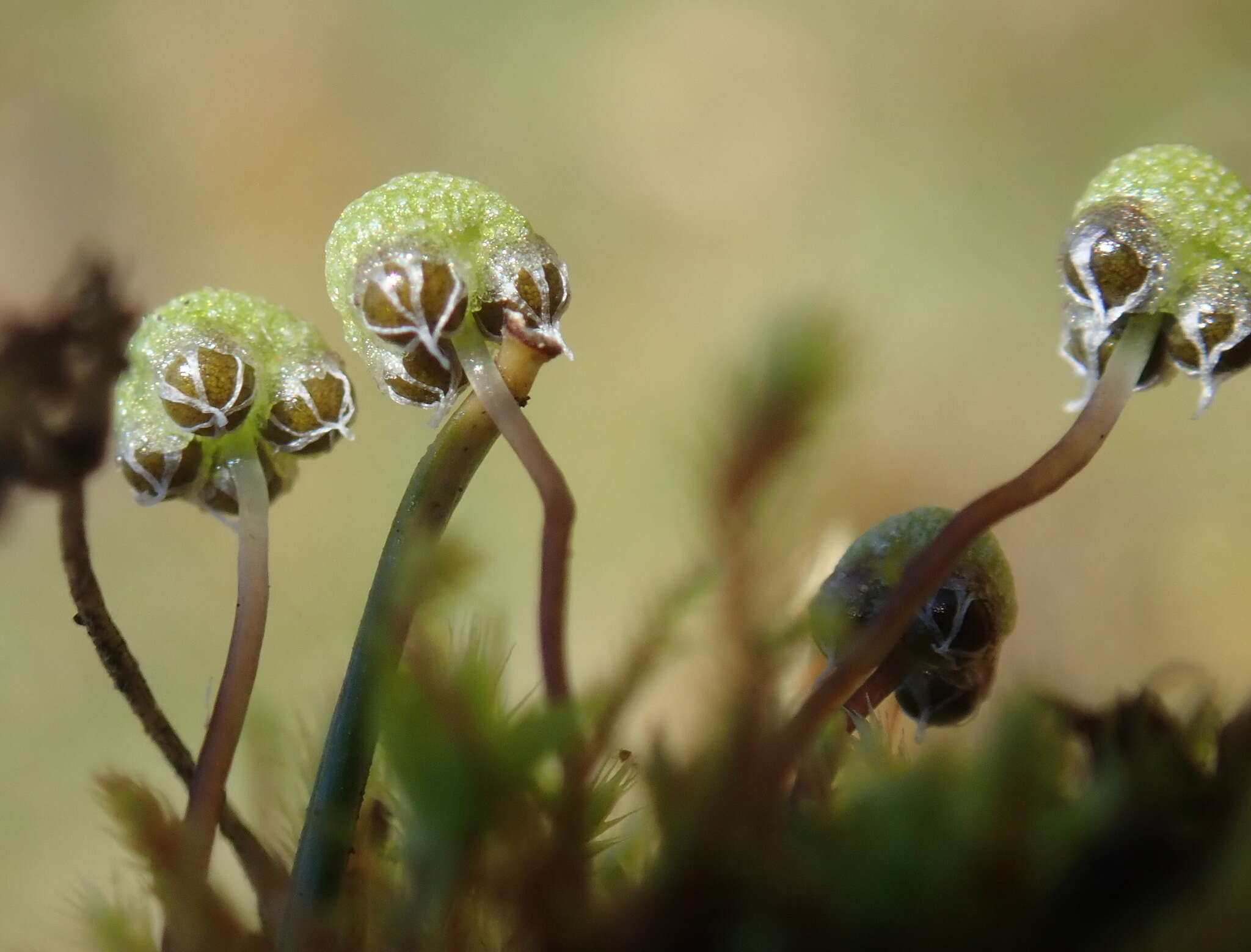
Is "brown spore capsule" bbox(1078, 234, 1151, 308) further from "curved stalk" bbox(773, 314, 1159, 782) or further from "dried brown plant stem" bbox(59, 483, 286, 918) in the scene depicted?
"dried brown plant stem" bbox(59, 483, 286, 918)

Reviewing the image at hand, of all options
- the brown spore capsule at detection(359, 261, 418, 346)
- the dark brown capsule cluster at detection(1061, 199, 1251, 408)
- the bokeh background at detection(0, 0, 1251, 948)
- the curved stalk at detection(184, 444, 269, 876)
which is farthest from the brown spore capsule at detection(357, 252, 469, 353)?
the bokeh background at detection(0, 0, 1251, 948)

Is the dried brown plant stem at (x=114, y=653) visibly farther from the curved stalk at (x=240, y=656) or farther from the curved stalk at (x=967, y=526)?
the curved stalk at (x=967, y=526)

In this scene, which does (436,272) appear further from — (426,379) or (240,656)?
(240,656)

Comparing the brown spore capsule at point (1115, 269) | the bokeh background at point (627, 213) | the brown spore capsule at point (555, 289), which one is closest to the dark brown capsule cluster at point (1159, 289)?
the brown spore capsule at point (1115, 269)

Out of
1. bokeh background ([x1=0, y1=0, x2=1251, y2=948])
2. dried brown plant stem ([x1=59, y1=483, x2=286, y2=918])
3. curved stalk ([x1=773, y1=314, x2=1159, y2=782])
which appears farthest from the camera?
bokeh background ([x1=0, y1=0, x2=1251, y2=948])

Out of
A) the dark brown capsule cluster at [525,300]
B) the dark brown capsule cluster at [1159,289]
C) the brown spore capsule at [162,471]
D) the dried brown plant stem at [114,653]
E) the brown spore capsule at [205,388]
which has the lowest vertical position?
the dried brown plant stem at [114,653]

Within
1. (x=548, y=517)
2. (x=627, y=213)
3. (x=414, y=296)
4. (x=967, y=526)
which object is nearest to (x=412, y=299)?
(x=414, y=296)
